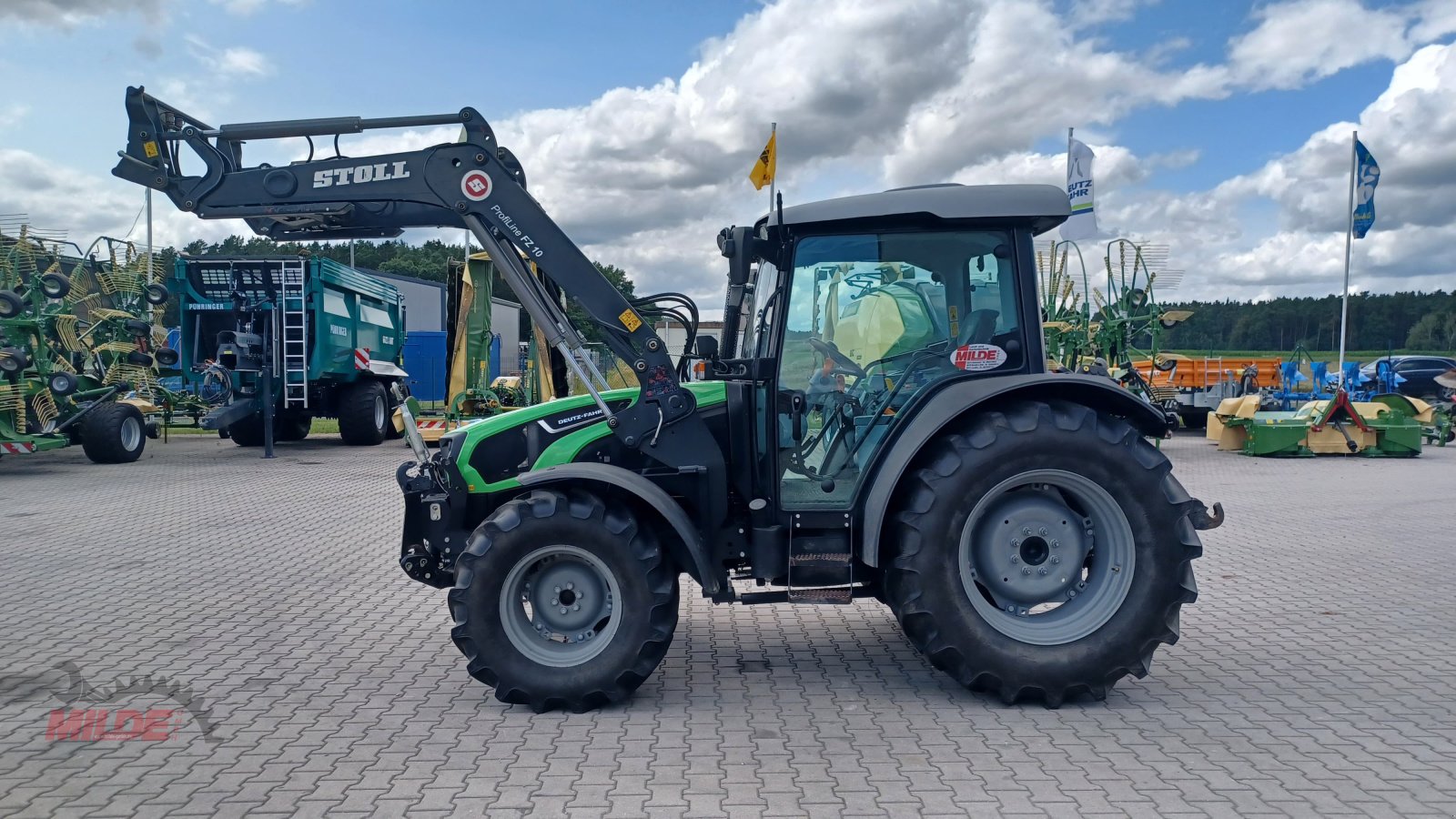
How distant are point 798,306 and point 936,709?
1974mm

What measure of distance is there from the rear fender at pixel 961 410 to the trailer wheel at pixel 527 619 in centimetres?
98

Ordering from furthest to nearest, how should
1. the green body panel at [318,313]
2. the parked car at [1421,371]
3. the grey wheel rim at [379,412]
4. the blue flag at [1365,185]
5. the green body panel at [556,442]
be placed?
the parked car at [1421,371], the blue flag at [1365,185], the grey wheel rim at [379,412], the green body panel at [318,313], the green body panel at [556,442]

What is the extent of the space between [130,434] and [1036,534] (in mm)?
14044

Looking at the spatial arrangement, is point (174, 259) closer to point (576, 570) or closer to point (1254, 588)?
point (576, 570)

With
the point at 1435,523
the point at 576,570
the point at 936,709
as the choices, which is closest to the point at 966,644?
the point at 936,709

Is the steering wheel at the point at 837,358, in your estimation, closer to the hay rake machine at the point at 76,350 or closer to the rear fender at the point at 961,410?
the rear fender at the point at 961,410

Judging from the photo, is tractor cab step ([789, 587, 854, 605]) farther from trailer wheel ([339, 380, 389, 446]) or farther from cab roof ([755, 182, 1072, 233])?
trailer wheel ([339, 380, 389, 446])

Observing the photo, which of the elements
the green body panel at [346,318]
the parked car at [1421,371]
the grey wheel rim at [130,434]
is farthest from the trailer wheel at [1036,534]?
the parked car at [1421,371]

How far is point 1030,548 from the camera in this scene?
15.0ft

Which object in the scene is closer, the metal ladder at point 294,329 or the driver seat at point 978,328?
the driver seat at point 978,328

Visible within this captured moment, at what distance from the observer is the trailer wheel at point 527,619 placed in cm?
427

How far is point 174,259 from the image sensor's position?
53.0 ft

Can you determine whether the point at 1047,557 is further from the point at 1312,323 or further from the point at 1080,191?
the point at 1312,323

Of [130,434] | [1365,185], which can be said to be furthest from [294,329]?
[1365,185]
